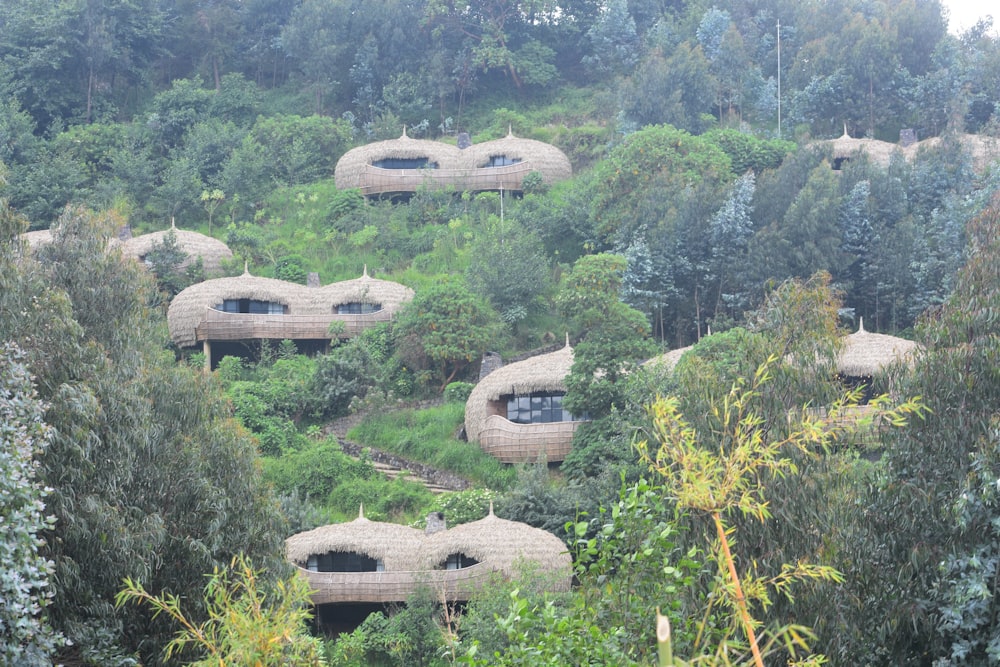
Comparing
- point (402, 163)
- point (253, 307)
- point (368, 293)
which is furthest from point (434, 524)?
point (402, 163)

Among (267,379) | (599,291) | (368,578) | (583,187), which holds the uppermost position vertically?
(583,187)

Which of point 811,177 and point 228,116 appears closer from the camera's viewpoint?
point 811,177

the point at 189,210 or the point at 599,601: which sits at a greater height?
the point at 189,210

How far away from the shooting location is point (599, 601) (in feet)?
31.1

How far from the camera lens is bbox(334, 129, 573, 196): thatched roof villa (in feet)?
127

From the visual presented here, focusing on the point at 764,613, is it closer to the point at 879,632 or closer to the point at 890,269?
the point at 879,632

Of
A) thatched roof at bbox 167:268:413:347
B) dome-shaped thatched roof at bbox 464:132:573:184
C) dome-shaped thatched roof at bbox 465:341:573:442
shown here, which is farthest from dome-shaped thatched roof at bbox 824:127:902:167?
dome-shaped thatched roof at bbox 465:341:573:442


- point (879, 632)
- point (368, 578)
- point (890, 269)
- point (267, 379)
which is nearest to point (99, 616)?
point (879, 632)

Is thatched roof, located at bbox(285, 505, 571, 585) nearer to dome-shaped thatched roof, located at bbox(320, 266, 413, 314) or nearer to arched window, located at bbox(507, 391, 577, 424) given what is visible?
arched window, located at bbox(507, 391, 577, 424)

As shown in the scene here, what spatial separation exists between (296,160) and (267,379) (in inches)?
536

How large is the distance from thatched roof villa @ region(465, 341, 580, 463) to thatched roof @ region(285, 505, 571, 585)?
12.2 ft

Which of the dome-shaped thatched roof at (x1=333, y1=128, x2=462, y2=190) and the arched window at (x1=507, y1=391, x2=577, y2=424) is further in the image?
the dome-shaped thatched roof at (x1=333, y1=128, x2=462, y2=190)

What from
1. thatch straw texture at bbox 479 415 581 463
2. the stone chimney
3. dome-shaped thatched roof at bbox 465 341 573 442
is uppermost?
dome-shaped thatched roof at bbox 465 341 573 442

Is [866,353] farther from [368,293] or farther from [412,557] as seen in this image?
[368,293]
